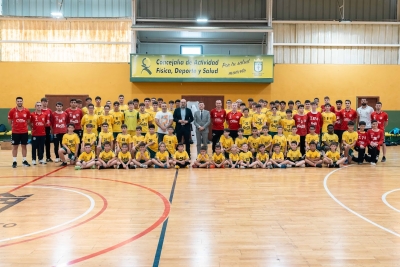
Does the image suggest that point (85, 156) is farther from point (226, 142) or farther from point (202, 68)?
point (202, 68)

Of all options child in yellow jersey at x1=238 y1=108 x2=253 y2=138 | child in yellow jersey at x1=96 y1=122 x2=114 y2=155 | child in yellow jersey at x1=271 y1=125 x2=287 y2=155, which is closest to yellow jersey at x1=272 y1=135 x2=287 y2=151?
child in yellow jersey at x1=271 y1=125 x2=287 y2=155

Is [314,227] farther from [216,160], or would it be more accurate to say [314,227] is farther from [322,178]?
[216,160]

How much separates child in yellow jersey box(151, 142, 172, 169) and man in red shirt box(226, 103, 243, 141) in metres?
2.26

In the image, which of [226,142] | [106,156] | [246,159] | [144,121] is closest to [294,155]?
[246,159]

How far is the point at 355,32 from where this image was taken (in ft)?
59.8

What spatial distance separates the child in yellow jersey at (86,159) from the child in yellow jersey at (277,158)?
501 centimetres

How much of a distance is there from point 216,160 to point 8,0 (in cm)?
1477

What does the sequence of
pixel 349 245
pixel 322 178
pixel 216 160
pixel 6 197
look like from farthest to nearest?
pixel 216 160 < pixel 322 178 < pixel 6 197 < pixel 349 245

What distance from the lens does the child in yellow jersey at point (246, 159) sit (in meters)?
10.2

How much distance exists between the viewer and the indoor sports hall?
4473 millimetres

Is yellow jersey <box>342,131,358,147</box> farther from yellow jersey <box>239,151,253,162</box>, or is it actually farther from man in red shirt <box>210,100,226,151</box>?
man in red shirt <box>210,100,226,151</box>

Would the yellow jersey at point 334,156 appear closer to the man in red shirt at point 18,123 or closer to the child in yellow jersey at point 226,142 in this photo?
the child in yellow jersey at point 226,142

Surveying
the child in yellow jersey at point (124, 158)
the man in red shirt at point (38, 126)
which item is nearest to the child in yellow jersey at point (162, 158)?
the child in yellow jersey at point (124, 158)

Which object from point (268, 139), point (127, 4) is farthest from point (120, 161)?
point (127, 4)
